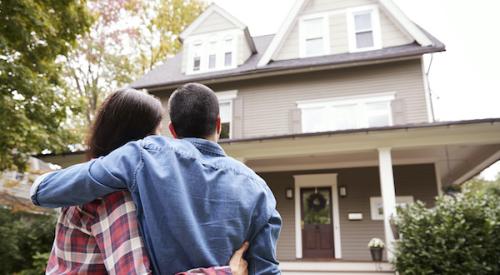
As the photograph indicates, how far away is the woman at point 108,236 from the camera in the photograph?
990 mm

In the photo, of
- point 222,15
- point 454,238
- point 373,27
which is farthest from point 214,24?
point 454,238

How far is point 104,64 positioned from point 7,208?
863 centimetres

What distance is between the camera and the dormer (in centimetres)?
1130

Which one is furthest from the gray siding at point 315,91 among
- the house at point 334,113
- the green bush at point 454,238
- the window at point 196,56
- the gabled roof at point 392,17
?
the green bush at point 454,238

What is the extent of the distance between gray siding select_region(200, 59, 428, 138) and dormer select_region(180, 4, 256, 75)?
3.38 feet

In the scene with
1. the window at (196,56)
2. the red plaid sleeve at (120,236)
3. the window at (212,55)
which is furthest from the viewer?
the window at (196,56)

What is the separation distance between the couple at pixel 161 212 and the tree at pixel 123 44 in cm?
1648

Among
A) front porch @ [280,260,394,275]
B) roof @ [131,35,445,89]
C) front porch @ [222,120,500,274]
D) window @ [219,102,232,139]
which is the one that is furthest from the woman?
window @ [219,102,232,139]

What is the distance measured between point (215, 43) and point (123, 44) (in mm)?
7573

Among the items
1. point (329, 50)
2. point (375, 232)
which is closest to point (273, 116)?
point (329, 50)

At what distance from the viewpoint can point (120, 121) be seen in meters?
1.24

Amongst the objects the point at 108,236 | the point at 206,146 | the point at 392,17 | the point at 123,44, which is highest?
the point at 123,44

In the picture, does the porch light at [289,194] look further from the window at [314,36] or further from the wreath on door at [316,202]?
the window at [314,36]

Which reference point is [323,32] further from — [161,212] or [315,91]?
[161,212]
